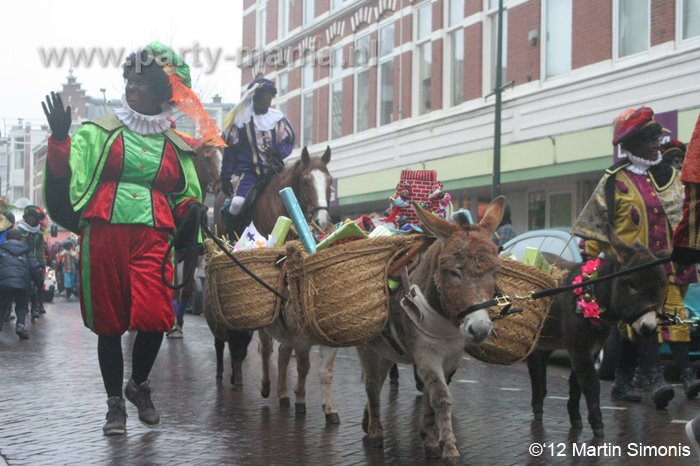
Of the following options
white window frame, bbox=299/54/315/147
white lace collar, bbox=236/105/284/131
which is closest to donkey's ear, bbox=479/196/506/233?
white lace collar, bbox=236/105/284/131

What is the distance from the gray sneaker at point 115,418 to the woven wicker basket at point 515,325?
227 centimetres

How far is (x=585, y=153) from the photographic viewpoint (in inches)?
772

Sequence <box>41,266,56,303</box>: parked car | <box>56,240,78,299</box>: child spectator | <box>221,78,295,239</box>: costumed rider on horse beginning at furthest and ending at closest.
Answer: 1. <box>56,240,78,299</box>: child spectator
2. <box>41,266,56,303</box>: parked car
3. <box>221,78,295,239</box>: costumed rider on horse

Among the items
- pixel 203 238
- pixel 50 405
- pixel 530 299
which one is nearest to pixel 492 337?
pixel 530 299

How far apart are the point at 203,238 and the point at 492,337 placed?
2403 millimetres

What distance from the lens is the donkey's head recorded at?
20.1 ft

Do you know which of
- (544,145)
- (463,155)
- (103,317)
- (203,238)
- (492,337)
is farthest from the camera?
(463,155)

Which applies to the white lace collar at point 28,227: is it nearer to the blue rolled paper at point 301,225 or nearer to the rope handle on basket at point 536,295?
the blue rolled paper at point 301,225

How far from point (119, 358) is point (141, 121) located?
156 cm

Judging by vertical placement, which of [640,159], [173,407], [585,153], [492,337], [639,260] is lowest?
[173,407]

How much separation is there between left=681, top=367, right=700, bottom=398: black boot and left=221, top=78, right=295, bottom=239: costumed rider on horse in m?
4.30

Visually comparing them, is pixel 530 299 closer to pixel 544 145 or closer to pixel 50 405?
pixel 50 405

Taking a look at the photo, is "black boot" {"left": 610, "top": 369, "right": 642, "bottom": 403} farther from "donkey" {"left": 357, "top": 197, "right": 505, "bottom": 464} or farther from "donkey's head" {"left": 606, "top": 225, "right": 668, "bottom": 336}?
"donkey" {"left": 357, "top": 197, "right": 505, "bottom": 464}

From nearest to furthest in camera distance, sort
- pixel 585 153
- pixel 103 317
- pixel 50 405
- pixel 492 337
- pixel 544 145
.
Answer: pixel 492 337, pixel 103 317, pixel 50 405, pixel 585 153, pixel 544 145
